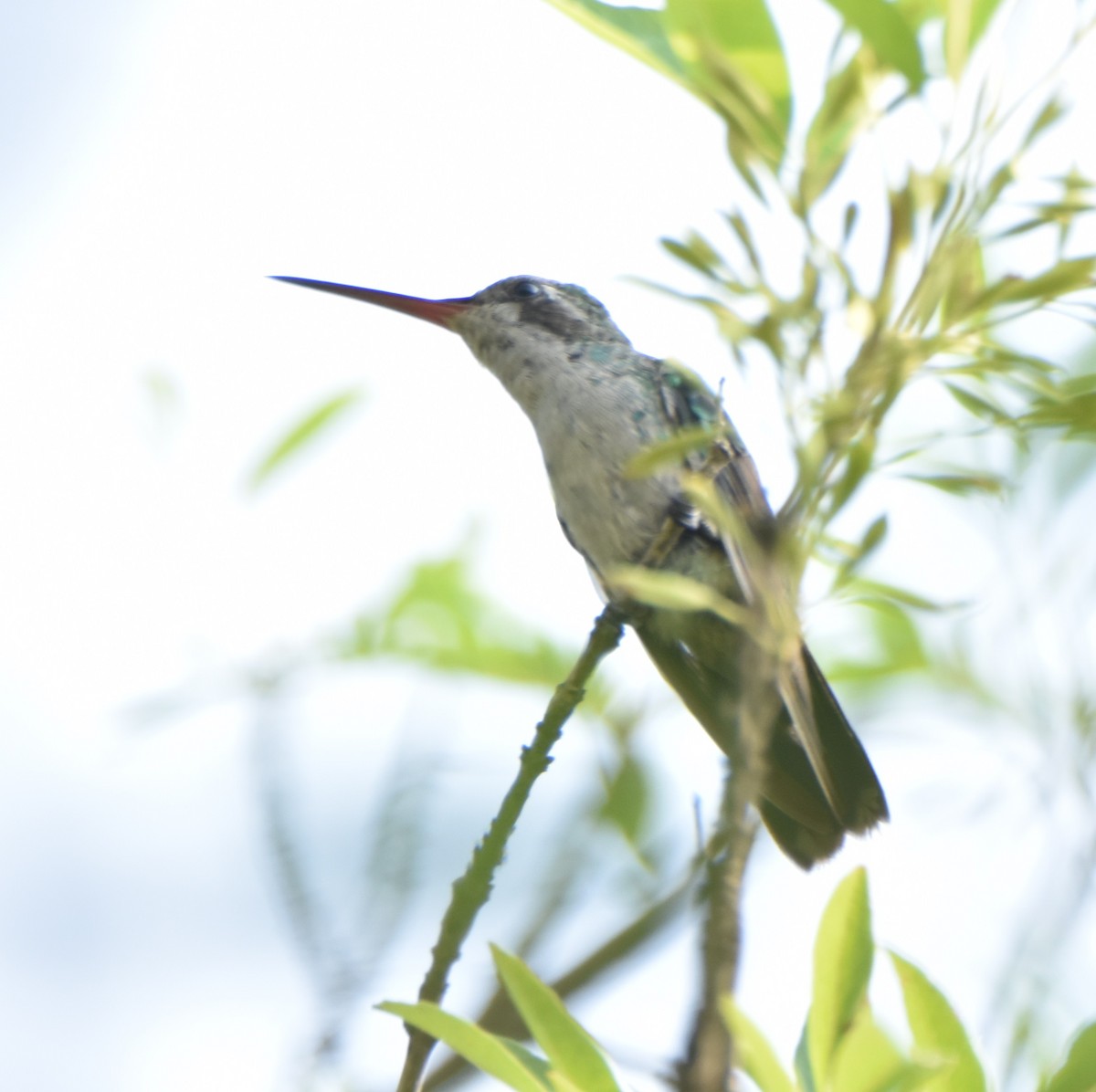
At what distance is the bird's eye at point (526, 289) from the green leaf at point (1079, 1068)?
444cm

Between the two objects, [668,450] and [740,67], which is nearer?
[668,450]

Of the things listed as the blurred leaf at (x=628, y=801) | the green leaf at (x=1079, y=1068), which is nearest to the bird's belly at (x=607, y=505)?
the blurred leaf at (x=628, y=801)

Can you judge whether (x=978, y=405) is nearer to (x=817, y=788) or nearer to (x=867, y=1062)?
(x=867, y=1062)

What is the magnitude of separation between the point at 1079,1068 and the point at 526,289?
14.8 feet

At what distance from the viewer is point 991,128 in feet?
4.74

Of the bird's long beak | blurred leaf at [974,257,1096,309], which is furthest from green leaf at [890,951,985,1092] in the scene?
the bird's long beak

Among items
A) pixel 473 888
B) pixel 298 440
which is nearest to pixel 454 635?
pixel 298 440

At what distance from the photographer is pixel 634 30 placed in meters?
1.75

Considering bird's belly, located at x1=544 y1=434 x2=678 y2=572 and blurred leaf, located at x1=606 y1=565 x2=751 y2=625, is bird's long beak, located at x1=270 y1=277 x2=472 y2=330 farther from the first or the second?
blurred leaf, located at x1=606 y1=565 x2=751 y2=625

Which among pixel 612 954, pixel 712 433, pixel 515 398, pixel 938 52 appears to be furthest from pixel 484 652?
pixel 515 398

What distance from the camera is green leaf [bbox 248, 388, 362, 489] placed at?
9.11 ft

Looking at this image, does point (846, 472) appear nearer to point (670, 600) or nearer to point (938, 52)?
point (670, 600)

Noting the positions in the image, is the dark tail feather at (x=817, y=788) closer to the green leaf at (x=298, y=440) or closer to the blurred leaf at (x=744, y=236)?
the green leaf at (x=298, y=440)

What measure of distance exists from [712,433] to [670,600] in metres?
0.22
